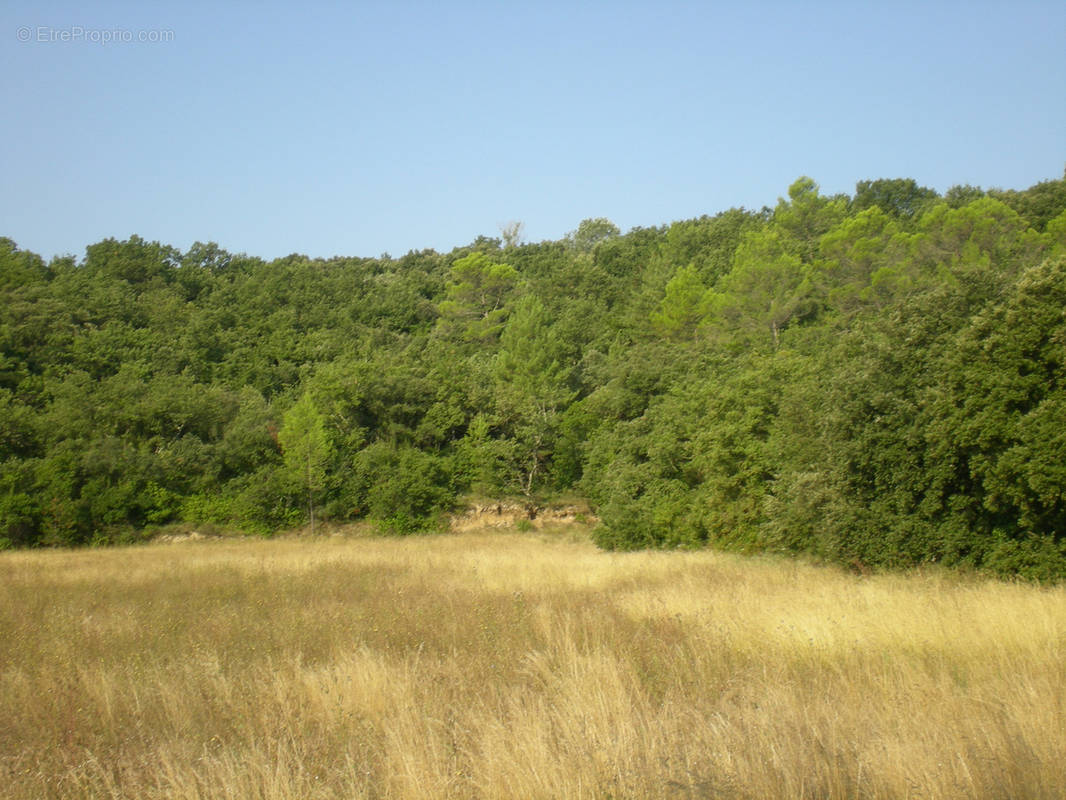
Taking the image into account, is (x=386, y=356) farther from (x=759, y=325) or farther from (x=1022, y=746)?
(x=1022, y=746)

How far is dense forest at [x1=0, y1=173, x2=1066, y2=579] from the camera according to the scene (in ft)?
45.3

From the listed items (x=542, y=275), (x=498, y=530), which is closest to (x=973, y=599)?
(x=498, y=530)

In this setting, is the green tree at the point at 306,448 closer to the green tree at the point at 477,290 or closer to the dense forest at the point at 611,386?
the dense forest at the point at 611,386

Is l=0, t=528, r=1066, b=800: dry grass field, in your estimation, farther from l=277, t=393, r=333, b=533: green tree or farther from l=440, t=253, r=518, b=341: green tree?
l=440, t=253, r=518, b=341: green tree

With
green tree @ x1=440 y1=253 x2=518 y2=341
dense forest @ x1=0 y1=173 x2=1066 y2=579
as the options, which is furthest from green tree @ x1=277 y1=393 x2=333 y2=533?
green tree @ x1=440 y1=253 x2=518 y2=341

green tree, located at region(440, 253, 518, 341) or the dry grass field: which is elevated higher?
green tree, located at region(440, 253, 518, 341)

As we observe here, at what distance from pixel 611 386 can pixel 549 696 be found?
33913 mm

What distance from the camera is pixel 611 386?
3912 cm

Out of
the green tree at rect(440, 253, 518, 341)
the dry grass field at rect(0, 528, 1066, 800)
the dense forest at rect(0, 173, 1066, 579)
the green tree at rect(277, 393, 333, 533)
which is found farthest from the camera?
the green tree at rect(440, 253, 518, 341)

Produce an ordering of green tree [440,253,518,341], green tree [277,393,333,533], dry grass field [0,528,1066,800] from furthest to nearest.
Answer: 1. green tree [440,253,518,341]
2. green tree [277,393,333,533]
3. dry grass field [0,528,1066,800]

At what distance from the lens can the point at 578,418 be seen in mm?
42969

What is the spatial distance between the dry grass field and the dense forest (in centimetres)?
468

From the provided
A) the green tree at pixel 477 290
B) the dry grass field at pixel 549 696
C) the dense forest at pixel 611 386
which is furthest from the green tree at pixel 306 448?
the dry grass field at pixel 549 696

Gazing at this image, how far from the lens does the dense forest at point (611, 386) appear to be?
1380cm
